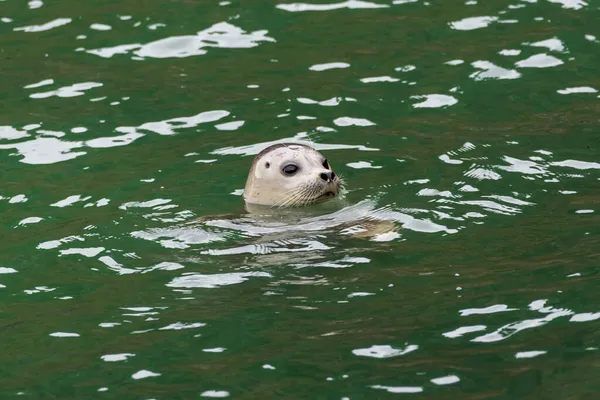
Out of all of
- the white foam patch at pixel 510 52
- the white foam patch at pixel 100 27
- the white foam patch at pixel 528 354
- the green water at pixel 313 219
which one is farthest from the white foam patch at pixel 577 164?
the white foam patch at pixel 100 27

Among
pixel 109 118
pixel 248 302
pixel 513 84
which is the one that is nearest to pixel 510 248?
pixel 248 302

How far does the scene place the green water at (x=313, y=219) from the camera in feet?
22.7

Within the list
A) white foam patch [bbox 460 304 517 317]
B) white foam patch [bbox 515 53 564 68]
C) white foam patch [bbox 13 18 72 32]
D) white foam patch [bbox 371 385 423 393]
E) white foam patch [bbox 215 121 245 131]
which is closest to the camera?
white foam patch [bbox 371 385 423 393]

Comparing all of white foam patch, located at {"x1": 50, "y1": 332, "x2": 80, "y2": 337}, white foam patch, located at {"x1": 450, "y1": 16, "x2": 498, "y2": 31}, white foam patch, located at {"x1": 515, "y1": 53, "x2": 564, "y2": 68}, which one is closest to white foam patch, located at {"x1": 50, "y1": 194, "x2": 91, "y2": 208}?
white foam patch, located at {"x1": 50, "y1": 332, "x2": 80, "y2": 337}

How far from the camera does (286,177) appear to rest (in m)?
10.2

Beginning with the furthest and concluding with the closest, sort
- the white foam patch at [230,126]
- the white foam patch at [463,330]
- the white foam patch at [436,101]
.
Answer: the white foam patch at [436,101]
the white foam patch at [230,126]
the white foam patch at [463,330]

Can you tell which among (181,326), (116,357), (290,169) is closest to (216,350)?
(181,326)

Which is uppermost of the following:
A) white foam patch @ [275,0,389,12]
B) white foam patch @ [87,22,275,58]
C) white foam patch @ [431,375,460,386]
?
white foam patch @ [275,0,389,12]

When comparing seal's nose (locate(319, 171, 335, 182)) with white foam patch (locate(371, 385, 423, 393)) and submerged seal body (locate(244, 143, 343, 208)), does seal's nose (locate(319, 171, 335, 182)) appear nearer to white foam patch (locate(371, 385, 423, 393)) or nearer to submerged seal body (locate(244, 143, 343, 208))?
submerged seal body (locate(244, 143, 343, 208))

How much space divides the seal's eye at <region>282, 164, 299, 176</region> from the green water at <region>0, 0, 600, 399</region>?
1.67 ft

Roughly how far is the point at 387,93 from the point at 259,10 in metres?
3.19

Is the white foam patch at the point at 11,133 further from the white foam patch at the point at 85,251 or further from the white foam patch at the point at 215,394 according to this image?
the white foam patch at the point at 215,394

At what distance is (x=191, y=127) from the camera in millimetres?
11945

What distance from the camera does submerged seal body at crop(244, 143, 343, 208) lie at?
994 centimetres
